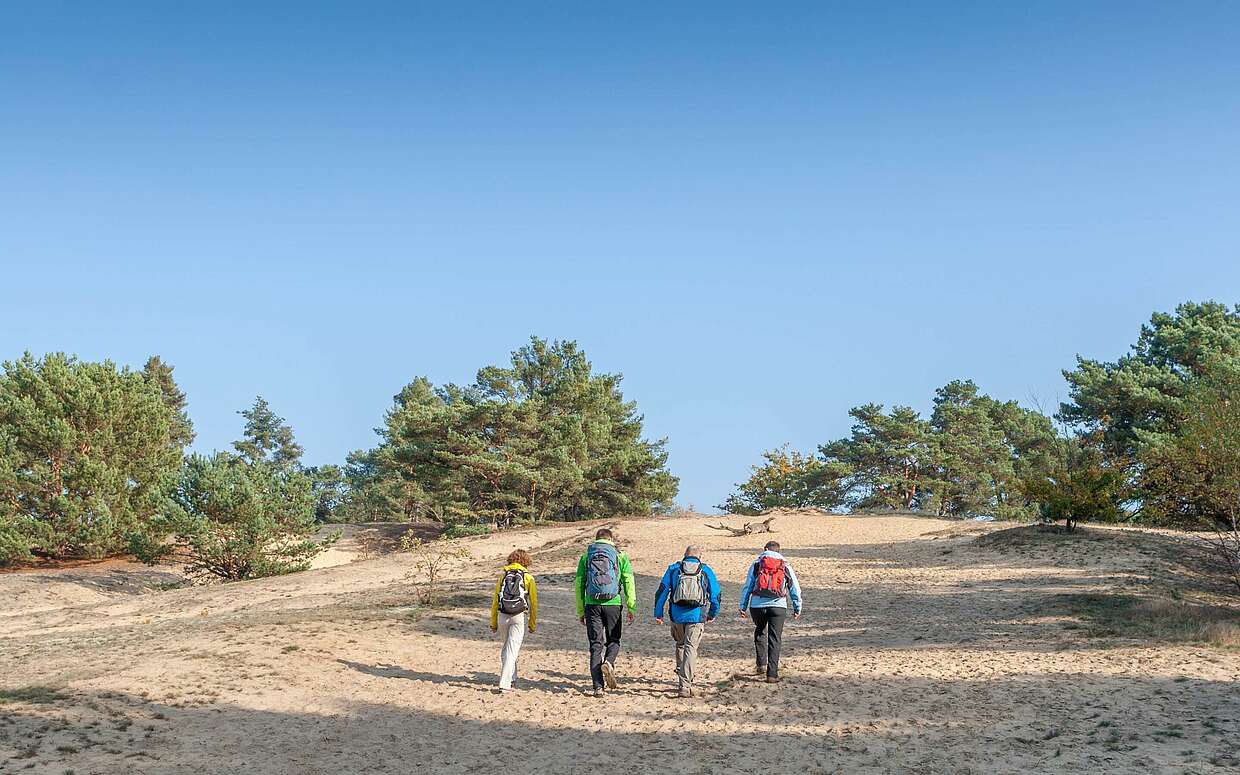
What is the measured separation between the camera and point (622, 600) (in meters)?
11.2

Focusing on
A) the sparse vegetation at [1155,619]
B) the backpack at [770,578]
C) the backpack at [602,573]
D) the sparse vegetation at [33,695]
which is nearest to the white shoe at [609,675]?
the backpack at [602,573]

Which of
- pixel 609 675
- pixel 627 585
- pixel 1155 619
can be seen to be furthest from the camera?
pixel 1155 619

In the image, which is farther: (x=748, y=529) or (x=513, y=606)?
(x=748, y=529)

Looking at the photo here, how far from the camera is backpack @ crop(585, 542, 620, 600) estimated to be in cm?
1092

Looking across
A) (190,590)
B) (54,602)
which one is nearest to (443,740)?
(190,590)

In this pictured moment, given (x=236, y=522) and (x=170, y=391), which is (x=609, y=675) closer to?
(x=236, y=522)

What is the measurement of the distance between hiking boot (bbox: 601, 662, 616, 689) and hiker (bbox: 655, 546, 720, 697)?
91 cm

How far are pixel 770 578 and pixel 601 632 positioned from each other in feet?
8.11

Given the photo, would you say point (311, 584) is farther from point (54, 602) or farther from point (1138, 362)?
point (1138, 362)

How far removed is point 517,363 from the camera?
158ft

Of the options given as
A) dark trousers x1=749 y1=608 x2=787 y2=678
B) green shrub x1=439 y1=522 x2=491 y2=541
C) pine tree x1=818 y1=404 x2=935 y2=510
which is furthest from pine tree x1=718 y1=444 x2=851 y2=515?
dark trousers x1=749 y1=608 x2=787 y2=678

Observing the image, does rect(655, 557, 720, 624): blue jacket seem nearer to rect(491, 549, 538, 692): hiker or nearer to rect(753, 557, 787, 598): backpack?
rect(753, 557, 787, 598): backpack

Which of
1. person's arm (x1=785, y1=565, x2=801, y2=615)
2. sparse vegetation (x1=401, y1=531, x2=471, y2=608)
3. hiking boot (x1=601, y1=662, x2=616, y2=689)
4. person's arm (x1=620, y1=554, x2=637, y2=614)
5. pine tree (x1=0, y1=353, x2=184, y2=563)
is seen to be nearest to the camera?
person's arm (x1=620, y1=554, x2=637, y2=614)

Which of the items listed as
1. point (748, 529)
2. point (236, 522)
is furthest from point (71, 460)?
point (748, 529)
